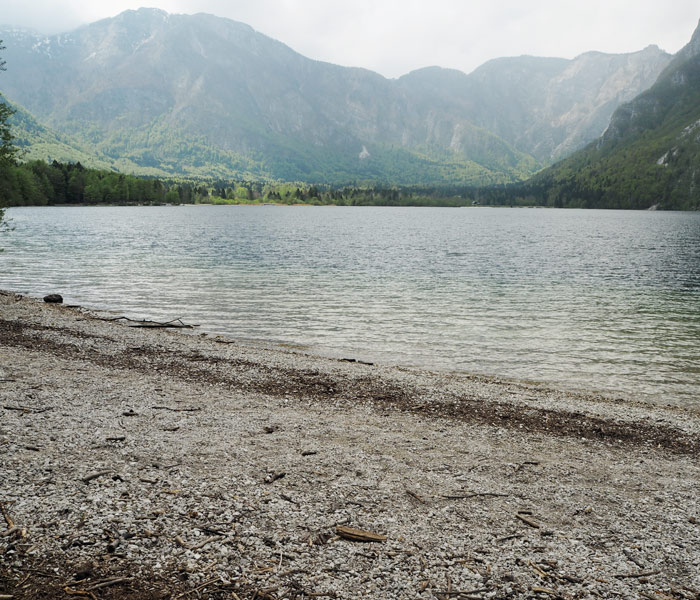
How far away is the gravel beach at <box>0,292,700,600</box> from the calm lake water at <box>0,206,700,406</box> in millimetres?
8272

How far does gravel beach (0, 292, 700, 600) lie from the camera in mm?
7555

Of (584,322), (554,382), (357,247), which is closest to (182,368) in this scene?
(554,382)

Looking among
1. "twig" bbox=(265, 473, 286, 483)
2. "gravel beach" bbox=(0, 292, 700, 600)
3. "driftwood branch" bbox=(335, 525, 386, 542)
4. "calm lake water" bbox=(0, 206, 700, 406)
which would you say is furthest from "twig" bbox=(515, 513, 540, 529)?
"calm lake water" bbox=(0, 206, 700, 406)

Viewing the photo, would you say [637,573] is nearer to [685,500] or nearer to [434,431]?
[685,500]

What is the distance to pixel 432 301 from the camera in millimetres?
43406

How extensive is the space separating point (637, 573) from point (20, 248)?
96479 mm

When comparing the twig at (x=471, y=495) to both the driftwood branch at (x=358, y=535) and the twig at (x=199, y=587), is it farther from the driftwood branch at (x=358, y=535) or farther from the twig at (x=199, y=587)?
the twig at (x=199, y=587)

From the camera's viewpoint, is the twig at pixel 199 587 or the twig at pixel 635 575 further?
the twig at pixel 635 575

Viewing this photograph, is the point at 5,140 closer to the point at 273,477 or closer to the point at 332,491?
the point at 273,477

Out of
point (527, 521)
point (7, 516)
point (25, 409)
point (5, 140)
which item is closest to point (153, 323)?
point (5, 140)

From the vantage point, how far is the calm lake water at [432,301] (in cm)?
2727

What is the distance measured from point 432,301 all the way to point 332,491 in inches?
1342

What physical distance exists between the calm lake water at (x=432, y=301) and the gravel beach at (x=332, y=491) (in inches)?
326

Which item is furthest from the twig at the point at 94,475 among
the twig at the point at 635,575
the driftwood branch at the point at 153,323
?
the driftwood branch at the point at 153,323
